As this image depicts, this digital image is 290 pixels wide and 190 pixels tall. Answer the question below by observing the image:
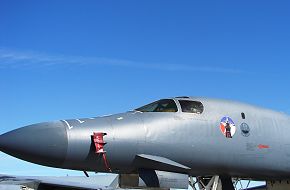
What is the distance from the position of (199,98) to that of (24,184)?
10570mm

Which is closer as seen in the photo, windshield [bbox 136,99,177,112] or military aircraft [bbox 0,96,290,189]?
military aircraft [bbox 0,96,290,189]

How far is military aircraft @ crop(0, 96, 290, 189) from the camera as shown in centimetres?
799

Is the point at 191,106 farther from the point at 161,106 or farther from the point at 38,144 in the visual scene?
the point at 38,144

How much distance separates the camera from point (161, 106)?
378 inches

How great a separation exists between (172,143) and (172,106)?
3.20 feet

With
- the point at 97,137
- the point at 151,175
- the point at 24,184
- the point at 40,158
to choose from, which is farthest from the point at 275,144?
the point at 24,184

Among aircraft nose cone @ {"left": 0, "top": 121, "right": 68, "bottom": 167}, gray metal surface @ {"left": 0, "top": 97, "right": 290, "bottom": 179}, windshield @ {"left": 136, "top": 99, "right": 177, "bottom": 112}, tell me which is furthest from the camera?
windshield @ {"left": 136, "top": 99, "right": 177, "bottom": 112}

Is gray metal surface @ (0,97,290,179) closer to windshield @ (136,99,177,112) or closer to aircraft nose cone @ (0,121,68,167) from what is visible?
aircraft nose cone @ (0,121,68,167)

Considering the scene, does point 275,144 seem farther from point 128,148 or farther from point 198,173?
point 128,148

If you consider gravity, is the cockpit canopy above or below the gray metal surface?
above

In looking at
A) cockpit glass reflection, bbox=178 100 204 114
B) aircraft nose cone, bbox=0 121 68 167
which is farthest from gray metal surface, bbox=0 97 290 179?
cockpit glass reflection, bbox=178 100 204 114

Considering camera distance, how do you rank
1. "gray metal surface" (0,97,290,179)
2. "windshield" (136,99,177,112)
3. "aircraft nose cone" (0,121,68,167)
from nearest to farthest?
"aircraft nose cone" (0,121,68,167)
"gray metal surface" (0,97,290,179)
"windshield" (136,99,177,112)

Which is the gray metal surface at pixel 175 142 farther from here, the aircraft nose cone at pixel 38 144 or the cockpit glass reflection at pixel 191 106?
the cockpit glass reflection at pixel 191 106

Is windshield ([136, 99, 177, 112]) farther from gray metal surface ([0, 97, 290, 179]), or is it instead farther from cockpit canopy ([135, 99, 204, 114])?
gray metal surface ([0, 97, 290, 179])
